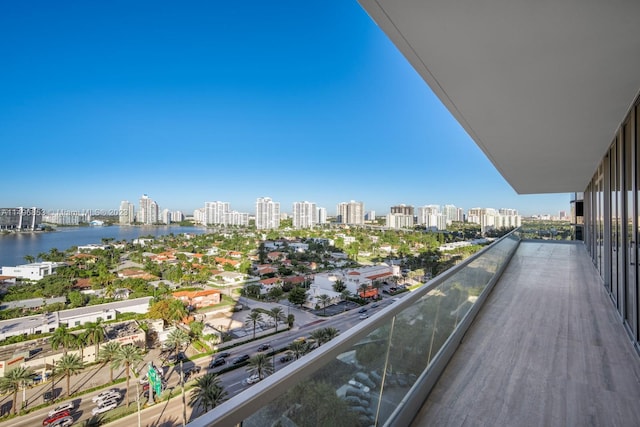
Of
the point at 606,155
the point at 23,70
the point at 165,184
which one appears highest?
the point at 23,70

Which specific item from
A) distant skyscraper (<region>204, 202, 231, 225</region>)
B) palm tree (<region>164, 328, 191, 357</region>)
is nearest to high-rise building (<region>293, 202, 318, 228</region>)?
distant skyscraper (<region>204, 202, 231, 225</region>)

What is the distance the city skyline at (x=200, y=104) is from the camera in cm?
2320

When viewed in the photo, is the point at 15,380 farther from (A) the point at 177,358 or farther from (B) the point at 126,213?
(B) the point at 126,213

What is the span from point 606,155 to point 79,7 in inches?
1351

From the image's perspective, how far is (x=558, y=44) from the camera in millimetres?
2053

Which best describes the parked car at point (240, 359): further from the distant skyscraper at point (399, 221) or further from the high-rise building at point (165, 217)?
the high-rise building at point (165, 217)

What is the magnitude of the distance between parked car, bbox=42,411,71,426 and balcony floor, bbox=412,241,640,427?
15945mm

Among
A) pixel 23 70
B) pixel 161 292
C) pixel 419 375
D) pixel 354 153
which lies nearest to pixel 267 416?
pixel 419 375

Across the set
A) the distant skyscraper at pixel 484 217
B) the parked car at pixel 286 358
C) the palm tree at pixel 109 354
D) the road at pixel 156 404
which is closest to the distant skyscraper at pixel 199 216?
the road at pixel 156 404

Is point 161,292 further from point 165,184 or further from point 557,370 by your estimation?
point 165,184

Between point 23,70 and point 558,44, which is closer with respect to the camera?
point 558,44

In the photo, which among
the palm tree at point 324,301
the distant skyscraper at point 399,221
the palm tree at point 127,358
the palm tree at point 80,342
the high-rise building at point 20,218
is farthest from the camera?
the distant skyscraper at point 399,221

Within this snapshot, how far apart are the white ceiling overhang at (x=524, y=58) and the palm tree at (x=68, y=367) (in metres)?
17.6

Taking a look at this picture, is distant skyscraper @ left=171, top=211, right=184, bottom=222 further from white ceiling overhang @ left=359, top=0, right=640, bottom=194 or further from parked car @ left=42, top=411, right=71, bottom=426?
white ceiling overhang @ left=359, top=0, right=640, bottom=194
